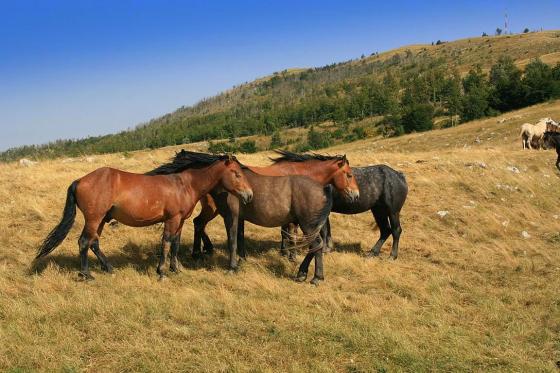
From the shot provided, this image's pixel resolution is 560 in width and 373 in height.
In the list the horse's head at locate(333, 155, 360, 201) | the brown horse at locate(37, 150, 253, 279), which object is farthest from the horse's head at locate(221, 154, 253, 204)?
the horse's head at locate(333, 155, 360, 201)

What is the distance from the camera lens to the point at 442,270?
29.3 feet

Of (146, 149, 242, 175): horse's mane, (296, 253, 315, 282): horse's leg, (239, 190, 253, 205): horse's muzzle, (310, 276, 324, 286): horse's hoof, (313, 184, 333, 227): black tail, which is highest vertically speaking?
(146, 149, 242, 175): horse's mane

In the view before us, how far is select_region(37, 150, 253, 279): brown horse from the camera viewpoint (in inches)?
290

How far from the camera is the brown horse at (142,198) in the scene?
738 centimetres

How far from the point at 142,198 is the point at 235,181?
1.65m

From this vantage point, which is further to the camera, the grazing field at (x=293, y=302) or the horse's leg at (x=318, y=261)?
the horse's leg at (x=318, y=261)

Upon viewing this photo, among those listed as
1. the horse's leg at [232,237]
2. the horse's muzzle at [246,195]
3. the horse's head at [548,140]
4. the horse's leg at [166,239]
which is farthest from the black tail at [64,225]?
the horse's head at [548,140]

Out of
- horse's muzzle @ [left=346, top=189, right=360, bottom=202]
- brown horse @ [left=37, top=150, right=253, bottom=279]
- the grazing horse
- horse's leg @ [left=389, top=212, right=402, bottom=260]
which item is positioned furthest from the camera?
the grazing horse

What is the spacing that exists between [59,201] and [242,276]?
6.70 metres

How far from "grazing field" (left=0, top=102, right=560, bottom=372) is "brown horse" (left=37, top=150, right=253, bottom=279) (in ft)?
2.37

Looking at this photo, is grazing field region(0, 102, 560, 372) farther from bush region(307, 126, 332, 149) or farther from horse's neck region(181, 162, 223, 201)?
bush region(307, 126, 332, 149)

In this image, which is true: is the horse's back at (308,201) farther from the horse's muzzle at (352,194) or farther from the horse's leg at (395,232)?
the horse's leg at (395,232)

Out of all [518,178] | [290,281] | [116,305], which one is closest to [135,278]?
[116,305]

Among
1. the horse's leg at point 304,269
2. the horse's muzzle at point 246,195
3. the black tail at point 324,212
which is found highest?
the horse's muzzle at point 246,195
